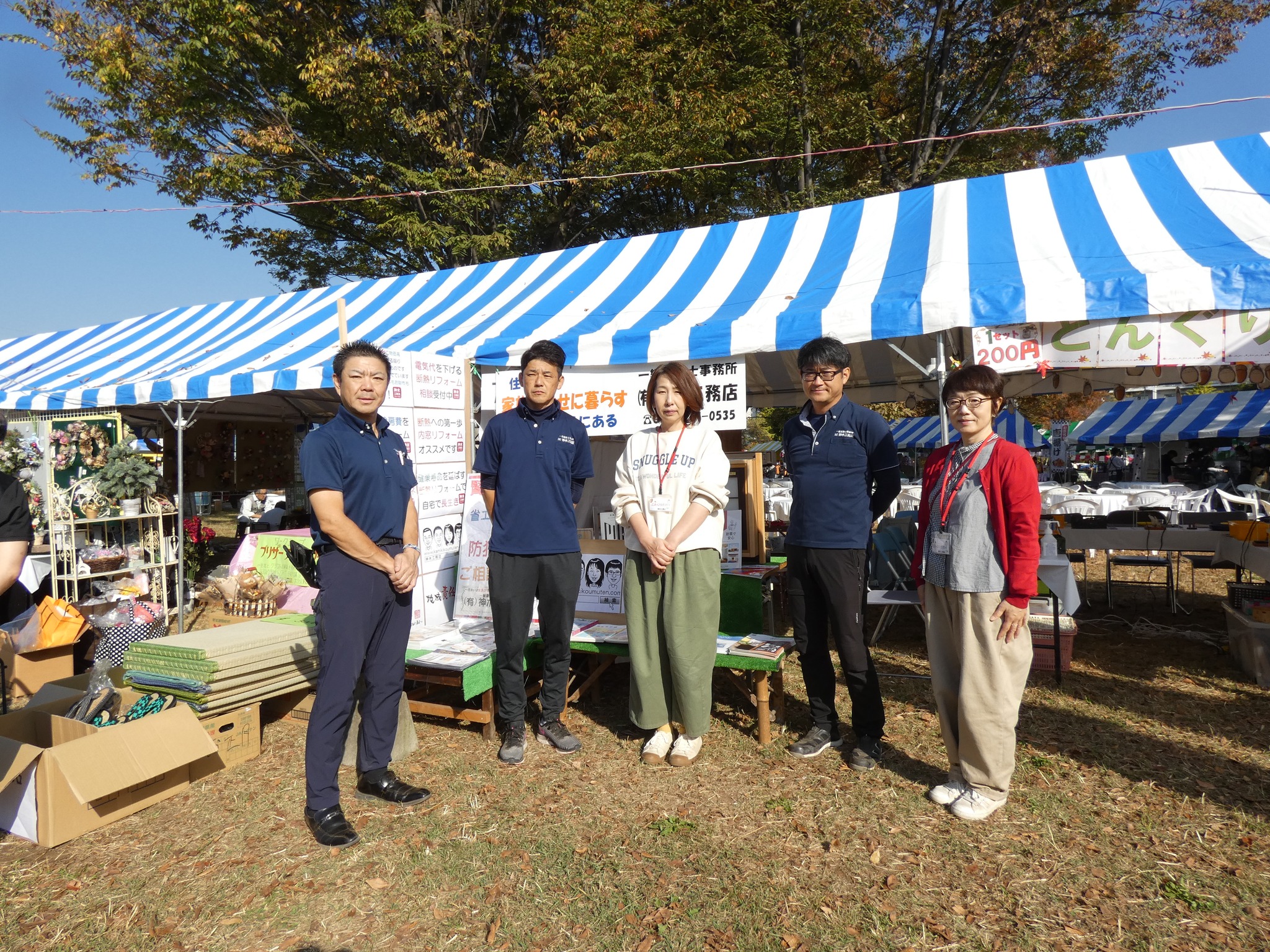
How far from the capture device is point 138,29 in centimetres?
1223

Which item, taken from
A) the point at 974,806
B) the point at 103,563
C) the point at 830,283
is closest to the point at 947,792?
the point at 974,806

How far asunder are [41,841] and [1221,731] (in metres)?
5.49

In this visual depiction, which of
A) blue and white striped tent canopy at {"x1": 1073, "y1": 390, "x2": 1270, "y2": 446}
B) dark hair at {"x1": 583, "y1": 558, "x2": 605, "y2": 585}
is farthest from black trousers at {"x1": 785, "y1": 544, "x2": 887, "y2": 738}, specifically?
blue and white striped tent canopy at {"x1": 1073, "y1": 390, "x2": 1270, "y2": 446}

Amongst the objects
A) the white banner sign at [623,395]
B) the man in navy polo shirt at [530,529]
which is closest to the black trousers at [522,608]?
the man in navy polo shirt at [530,529]

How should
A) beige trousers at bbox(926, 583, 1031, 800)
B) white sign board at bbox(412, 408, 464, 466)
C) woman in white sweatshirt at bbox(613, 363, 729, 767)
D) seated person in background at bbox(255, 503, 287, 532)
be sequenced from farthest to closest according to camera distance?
seated person in background at bbox(255, 503, 287, 532) → white sign board at bbox(412, 408, 464, 466) → woman in white sweatshirt at bbox(613, 363, 729, 767) → beige trousers at bbox(926, 583, 1031, 800)

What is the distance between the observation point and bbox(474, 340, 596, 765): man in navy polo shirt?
3418mm

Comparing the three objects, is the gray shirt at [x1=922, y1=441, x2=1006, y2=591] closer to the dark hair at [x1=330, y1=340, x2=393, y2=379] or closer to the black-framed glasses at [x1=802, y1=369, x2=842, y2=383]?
the black-framed glasses at [x1=802, y1=369, x2=842, y2=383]

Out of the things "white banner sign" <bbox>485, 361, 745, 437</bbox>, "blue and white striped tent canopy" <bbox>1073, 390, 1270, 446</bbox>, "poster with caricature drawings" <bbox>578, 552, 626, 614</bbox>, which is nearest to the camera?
"poster with caricature drawings" <bbox>578, 552, 626, 614</bbox>

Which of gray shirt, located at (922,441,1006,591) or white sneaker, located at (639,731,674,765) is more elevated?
gray shirt, located at (922,441,1006,591)

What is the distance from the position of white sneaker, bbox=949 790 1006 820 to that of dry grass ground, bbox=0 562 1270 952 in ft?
0.16

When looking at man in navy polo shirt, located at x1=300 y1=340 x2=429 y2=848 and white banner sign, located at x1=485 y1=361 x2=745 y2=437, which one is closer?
man in navy polo shirt, located at x1=300 y1=340 x2=429 y2=848

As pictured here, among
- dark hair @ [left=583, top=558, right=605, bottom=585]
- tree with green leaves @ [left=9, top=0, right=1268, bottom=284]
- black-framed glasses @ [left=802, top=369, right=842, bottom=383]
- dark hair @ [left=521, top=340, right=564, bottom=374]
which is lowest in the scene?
dark hair @ [left=583, top=558, right=605, bottom=585]

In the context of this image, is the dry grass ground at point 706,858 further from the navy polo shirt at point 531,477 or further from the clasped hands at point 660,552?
the navy polo shirt at point 531,477

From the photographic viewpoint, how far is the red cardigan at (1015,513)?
2643mm
